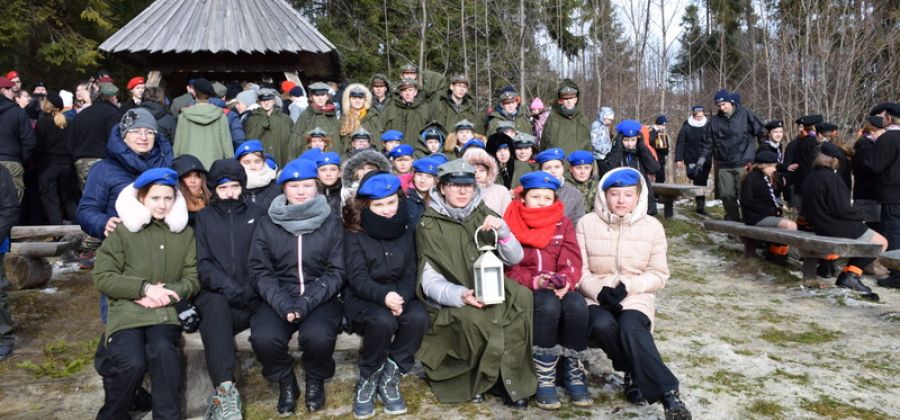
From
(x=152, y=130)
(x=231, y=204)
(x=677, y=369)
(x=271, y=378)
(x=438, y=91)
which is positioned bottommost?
(x=677, y=369)

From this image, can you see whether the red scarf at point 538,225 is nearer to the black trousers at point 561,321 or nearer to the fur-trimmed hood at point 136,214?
the black trousers at point 561,321

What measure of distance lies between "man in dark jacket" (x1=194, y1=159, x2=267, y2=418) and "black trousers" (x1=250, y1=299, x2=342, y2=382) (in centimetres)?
15

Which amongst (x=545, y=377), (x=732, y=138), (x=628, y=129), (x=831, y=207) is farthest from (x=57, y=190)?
(x=732, y=138)

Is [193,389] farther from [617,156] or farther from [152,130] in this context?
[617,156]

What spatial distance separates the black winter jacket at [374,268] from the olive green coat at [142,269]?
3.22ft

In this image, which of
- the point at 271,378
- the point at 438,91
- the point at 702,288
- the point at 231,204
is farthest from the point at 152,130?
the point at 702,288

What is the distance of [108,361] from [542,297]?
262cm

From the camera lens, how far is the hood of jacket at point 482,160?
17.4 feet

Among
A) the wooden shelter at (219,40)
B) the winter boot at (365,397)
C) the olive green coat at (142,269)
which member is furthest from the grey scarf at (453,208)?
the wooden shelter at (219,40)

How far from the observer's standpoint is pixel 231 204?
155 inches

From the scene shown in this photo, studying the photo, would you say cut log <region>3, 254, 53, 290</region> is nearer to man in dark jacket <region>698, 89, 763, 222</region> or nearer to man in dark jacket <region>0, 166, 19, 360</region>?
man in dark jacket <region>0, 166, 19, 360</region>

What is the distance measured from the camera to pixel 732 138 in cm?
973

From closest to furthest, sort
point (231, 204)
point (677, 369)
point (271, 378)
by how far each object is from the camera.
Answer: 1. point (271, 378)
2. point (231, 204)
3. point (677, 369)

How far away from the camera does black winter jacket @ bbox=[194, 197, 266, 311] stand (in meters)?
3.74
